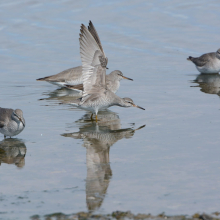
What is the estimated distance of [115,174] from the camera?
8.03 m

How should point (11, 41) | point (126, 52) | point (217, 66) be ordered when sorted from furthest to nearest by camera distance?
point (11, 41)
point (126, 52)
point (217, 66)

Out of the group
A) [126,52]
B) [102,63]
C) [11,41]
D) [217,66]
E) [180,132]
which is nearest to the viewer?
[180,132]

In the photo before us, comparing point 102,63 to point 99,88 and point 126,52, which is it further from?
point 126,52

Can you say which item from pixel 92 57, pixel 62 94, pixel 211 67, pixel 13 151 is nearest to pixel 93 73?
pixel 92 57

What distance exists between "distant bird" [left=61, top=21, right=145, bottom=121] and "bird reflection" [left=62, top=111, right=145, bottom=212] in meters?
0.42

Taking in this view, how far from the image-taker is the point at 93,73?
39.3ft

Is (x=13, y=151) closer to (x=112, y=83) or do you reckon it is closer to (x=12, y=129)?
(x=12, y=129)

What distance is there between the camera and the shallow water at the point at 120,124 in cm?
718

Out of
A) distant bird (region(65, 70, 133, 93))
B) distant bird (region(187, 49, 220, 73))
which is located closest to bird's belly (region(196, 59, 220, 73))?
distant bird (region(187, 49, 220, 73))

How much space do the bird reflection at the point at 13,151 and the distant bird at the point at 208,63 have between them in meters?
8.49

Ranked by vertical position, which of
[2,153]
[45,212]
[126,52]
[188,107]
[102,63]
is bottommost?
[45,212]

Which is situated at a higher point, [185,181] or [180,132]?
[180,132]

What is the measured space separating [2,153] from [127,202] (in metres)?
3.43

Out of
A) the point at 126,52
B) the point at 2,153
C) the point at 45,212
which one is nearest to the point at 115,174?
the point at 45,212
